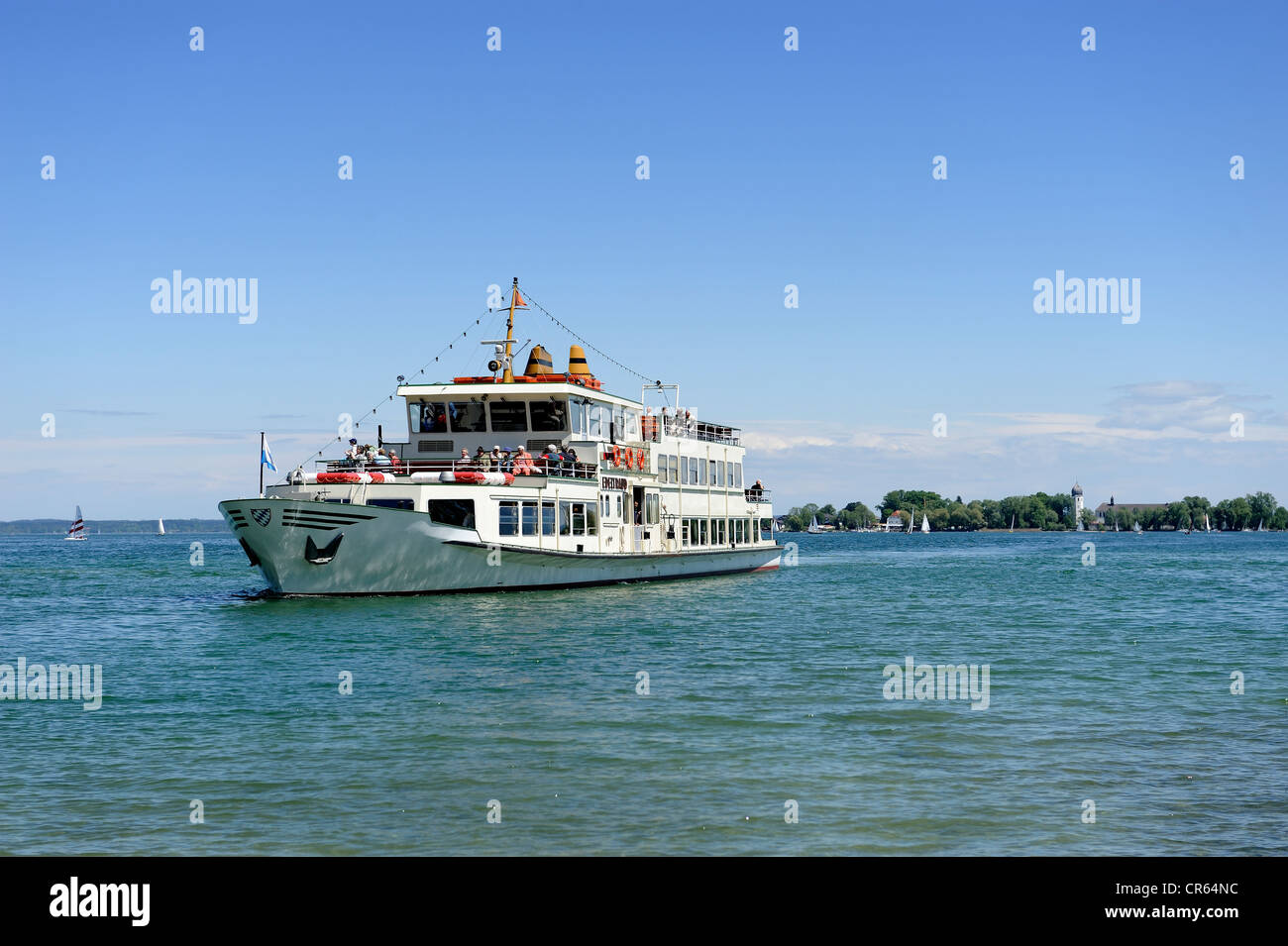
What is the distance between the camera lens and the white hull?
36438mm

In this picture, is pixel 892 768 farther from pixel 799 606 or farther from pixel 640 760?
pixel 799 606

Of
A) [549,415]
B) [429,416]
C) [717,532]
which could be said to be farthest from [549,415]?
[717,532]

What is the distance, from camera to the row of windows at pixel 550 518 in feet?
135

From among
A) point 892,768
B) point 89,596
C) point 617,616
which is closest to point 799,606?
point 617,616

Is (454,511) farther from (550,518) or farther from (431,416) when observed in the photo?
(431,416)

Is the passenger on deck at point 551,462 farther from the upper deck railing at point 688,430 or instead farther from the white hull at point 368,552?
the upper deck railing at point 688,430

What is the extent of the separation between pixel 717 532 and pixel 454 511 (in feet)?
→ 81.9

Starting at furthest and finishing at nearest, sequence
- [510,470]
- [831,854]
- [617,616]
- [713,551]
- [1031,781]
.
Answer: [713,551] → [510,470] → [617,616] → [1031,781] → [831,854]

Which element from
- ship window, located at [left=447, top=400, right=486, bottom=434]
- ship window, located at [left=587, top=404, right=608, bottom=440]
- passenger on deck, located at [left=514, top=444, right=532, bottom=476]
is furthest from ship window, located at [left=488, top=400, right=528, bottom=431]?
ship window, located at [left=587, top=404, right=608, bottom=440]

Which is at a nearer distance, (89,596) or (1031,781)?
(1031,781)

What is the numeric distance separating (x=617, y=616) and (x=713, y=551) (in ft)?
76.9

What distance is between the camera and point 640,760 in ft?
51.1
